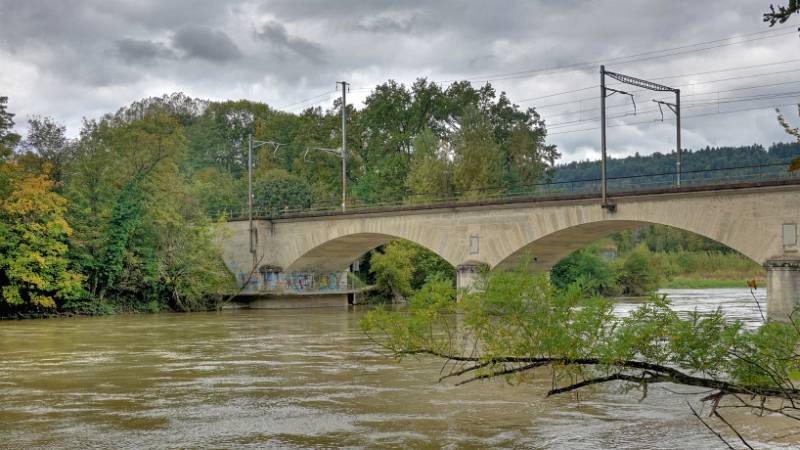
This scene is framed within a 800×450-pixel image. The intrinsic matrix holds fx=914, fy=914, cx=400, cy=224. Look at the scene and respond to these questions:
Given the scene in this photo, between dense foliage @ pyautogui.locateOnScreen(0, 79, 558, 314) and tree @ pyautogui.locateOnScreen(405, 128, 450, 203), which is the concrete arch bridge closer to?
dense foliage @ pyautogui.locateOnScreen(0, 79, 558, 314)

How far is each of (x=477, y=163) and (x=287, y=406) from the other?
39543 mm

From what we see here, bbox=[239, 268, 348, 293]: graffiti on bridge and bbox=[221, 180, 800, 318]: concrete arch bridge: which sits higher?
bbox=[221, 180, 800, 318]: concrete arch bridge

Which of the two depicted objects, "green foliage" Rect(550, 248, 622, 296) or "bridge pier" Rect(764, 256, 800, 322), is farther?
"green foliage" Rect(550, 248, 622, 296)

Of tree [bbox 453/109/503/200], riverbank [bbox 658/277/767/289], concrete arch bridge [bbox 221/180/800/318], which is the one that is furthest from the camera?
riverbank [bbox 658/277/767/289]

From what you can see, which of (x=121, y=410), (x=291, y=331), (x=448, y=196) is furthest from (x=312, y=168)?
(x=121, y=410)

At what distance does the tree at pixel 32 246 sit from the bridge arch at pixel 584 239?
17.9 meters

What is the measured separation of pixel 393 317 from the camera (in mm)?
9570

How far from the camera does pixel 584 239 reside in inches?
1512

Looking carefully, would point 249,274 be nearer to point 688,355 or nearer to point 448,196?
point 448,196

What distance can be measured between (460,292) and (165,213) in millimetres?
34329

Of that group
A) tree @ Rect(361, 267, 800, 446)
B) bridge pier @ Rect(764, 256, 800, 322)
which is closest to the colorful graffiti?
bridge pier @ Rect(764, 256, 800, 322)

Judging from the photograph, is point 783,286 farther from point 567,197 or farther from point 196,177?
point 196,177

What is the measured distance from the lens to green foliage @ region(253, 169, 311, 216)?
5919 centimetres

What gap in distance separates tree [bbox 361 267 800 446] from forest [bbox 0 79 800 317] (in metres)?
29.9
